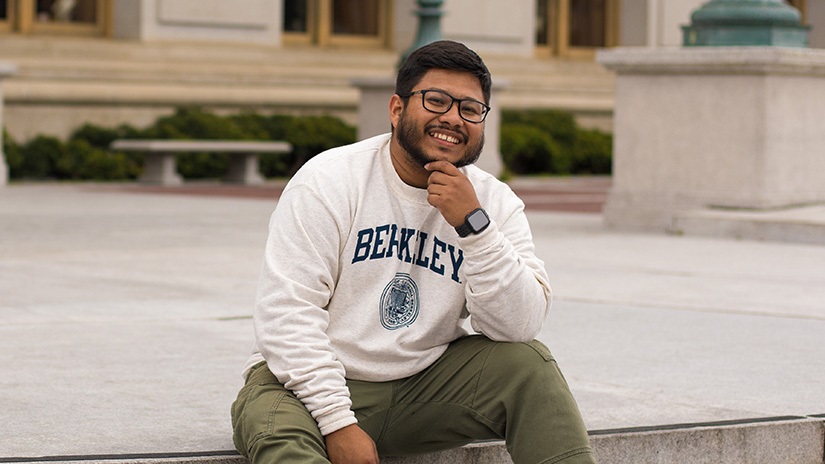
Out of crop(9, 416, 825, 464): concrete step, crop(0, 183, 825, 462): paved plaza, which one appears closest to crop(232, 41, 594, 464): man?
crop(9, 416, 825, 464): concrete step

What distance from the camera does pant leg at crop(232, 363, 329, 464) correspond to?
3.81 meters

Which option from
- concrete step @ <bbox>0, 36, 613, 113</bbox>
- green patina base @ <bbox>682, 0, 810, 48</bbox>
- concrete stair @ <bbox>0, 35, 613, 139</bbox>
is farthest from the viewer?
concrete step @ <bbox>0, 36, 613, 113</bbox>

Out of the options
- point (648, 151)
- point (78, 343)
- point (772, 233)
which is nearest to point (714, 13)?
point (648, 151)

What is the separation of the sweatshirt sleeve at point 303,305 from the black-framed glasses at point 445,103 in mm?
394

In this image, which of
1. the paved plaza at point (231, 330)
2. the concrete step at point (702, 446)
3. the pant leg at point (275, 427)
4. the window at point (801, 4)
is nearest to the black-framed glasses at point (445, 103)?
the pant leg at point (275, 427)

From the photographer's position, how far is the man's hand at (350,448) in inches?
153

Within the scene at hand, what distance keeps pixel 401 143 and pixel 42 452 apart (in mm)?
1334

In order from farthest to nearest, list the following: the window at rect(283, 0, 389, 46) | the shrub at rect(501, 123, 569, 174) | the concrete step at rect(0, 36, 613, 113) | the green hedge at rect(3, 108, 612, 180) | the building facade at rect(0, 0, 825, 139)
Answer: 1. the window at rect(283, 0, 389, 46)
2. the shrub at rect(501, 123, 569, 174)
3. the building facade at rect(0, 0, 825, 139)
4. the concrete step at rect(0, 36, 613, 113)
5. the green hedge at rect(3, 108, 612, 180)

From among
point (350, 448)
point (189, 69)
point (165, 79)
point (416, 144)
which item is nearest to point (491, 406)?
point (350, 448)

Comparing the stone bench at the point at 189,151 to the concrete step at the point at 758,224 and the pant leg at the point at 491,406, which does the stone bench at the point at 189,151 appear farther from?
the pant leg at the point at 491,406

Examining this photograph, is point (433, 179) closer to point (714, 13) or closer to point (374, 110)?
point (714, 13)

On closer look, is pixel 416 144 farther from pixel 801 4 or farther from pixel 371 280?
pixel 801 4

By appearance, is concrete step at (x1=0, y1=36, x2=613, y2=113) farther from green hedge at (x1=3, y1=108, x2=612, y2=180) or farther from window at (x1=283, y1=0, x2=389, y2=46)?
green hedge at (x1=3, y1=108, x2=612, y2=180)

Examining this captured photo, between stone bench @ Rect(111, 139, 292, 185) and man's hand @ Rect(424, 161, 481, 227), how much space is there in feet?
50.0
